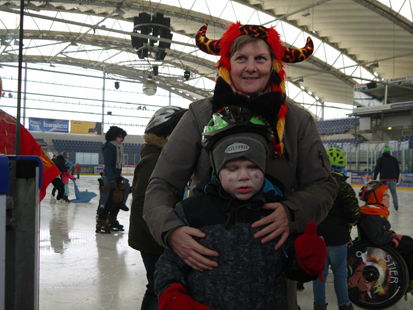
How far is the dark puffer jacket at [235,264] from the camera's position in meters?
0.99

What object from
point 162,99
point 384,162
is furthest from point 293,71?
point 384,162

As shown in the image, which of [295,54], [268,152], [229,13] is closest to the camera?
[268,152]

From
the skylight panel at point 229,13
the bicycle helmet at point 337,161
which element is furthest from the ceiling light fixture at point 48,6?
the bicycle helmet at point 337,161

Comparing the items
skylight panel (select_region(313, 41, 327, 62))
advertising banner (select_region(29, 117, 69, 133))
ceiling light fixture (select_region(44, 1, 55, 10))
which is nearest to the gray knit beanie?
ceiling light fixture (select_region(44, 1, 55, 10))

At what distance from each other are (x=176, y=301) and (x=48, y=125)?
2872 centimetres

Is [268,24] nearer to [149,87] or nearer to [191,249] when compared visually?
[149,87]

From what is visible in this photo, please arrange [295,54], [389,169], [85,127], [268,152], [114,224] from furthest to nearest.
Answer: [85,127], [389,169], [114,224], [295,54], [268,152]

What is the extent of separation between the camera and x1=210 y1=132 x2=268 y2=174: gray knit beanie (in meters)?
0.99

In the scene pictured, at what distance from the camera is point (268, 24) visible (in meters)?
16.0

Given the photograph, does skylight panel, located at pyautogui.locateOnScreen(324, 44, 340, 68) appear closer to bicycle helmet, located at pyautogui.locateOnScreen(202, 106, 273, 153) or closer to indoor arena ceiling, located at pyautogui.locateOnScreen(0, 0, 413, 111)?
indoor arena ceiling, located at pyautogui.locateOnScreen(0, 0, 413, 111)

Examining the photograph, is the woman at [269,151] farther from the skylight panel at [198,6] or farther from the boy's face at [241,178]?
the skylight panel at [198,6]

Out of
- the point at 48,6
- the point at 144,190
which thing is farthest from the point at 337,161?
the point at 48,6

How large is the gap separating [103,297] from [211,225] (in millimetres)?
2088

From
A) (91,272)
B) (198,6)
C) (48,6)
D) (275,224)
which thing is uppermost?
(198,6)
